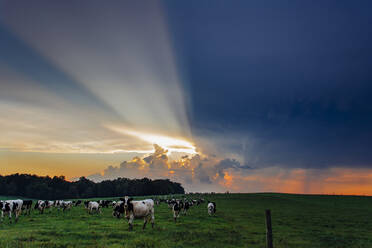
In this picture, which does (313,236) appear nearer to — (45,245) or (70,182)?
(45,245)

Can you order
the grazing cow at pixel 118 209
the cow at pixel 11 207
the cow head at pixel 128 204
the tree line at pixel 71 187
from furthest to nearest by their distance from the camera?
the tree line at pixel 71 187, the cow at pixel 11 207, the grazing cow at pixel 118 209, the cow head at pixel 128 204

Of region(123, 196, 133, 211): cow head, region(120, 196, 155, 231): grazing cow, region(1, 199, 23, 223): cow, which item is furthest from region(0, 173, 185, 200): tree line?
region(123, 196, 133, 211): cow head

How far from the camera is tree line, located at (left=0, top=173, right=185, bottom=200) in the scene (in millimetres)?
136750

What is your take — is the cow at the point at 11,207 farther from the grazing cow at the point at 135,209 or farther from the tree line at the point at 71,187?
the tree line at the point at 71,187

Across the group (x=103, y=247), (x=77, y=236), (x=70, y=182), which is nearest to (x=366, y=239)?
(x=103, y=247)

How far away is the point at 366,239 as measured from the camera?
22.1 meters

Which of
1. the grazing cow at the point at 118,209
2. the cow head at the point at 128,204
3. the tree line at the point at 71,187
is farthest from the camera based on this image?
the tree line at the point at 71,187

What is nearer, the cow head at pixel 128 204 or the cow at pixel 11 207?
the cow head at pixel 128 204

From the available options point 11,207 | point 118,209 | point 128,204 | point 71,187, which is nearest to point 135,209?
point 128,204

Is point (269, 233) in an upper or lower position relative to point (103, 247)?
upper

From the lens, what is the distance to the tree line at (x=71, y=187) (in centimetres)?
13675

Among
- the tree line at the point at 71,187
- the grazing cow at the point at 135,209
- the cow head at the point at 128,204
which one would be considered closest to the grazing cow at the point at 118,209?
the grazing cow at the point at 135,209

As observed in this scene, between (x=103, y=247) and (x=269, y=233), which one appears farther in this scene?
(x=103, y=247)

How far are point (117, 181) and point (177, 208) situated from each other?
148 meters
